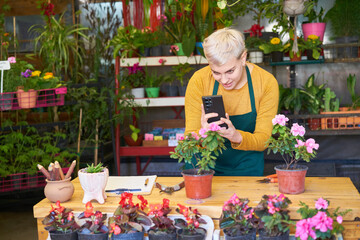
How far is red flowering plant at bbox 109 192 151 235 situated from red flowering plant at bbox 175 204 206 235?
0.41 ft

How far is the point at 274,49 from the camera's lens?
4.61 m

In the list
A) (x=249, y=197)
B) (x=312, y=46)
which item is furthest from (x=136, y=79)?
(x=249, y=197)

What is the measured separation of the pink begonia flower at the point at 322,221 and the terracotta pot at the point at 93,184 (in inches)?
35.8

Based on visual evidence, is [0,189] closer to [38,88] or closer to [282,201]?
[38,88]

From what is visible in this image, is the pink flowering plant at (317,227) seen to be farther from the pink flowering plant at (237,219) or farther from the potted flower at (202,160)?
the potted flower at (202,160)

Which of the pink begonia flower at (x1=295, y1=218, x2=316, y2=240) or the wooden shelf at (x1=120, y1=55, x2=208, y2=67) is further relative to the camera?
the wooden shelf at (x1=120, y1=55, x2=208, y2=67)

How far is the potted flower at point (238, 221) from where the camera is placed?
1.48 meters

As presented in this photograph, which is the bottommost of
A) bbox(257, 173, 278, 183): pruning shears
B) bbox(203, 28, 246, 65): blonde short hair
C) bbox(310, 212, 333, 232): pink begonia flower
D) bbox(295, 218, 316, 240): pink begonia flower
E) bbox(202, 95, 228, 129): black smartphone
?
bbox(257, 173, 278, 183): pruning shears

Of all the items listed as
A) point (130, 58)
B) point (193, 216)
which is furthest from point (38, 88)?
point (193, 216)

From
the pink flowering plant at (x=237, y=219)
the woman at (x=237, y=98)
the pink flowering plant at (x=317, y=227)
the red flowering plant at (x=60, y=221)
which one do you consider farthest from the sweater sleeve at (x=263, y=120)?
the red flowering plant at (x=60, y=221)

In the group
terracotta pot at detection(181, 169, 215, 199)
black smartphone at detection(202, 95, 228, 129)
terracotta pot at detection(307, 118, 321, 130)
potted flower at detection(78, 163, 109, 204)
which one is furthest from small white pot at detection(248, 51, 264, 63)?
potted flower at detection(78, 163, 109, 204)

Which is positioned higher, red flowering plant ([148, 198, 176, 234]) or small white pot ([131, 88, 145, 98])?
small white pot ([131, 88, 145, 98])

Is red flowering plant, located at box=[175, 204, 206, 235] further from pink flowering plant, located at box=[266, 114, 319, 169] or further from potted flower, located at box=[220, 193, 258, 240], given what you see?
pink flowering plant, located at box=[266, 114, 319, 169]

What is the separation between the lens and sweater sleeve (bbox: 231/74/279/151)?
2.23m
